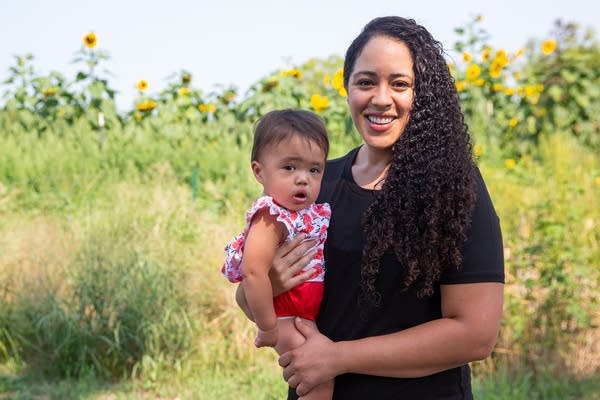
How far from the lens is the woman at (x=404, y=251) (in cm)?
211

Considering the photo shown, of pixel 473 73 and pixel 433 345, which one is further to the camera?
pixel 473 73

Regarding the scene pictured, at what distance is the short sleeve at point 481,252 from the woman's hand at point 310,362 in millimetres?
343

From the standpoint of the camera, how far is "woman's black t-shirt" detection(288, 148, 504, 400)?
6.97 feet

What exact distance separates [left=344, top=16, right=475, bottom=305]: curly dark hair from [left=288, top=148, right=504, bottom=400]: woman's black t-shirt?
35 millimetres

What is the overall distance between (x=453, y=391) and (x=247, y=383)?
10.9ft

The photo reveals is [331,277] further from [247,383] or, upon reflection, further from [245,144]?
[245,144]

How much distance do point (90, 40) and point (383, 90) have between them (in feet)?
24.8

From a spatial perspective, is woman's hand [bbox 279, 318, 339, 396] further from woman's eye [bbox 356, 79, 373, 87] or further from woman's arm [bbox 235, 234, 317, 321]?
woman's eye [bbox 356, 79, 373, 87]

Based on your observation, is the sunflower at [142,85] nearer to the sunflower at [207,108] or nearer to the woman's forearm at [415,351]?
the sunflower at [207,108]

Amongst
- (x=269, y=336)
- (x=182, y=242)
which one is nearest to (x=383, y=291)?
(x=269, y=336)

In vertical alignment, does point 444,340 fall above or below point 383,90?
below

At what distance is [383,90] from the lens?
2.23 metres

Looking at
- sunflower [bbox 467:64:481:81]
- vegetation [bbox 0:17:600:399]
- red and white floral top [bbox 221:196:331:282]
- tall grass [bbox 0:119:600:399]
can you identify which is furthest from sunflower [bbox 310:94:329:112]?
red and white floral top [bbox 221:196:331:282]

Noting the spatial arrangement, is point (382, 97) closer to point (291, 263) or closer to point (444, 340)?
point (291, 263)
